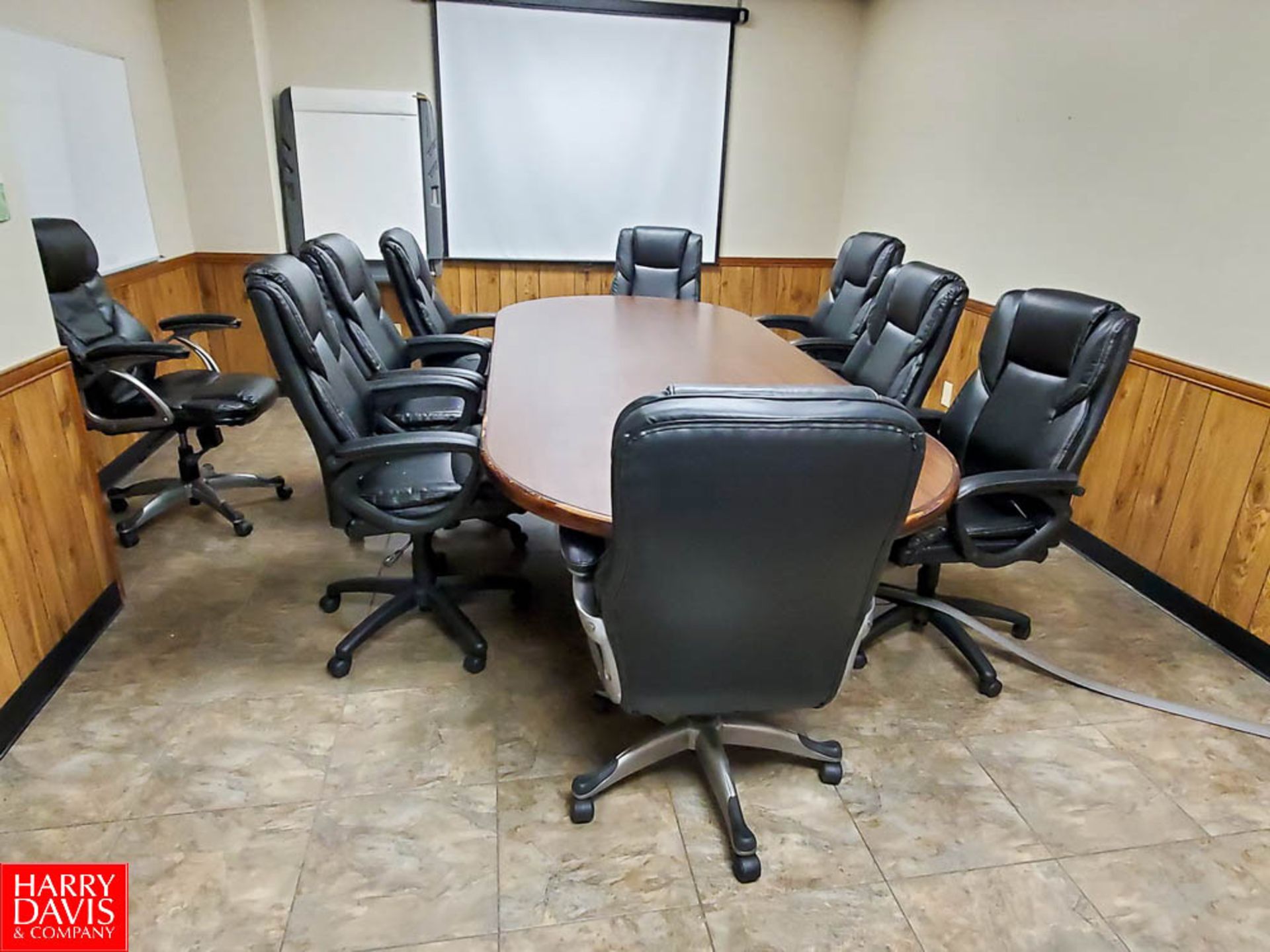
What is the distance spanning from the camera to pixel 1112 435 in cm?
280

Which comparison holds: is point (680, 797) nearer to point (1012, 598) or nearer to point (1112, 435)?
point (1012, 598)

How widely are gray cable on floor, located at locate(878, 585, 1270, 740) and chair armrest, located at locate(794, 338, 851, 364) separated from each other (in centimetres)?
120

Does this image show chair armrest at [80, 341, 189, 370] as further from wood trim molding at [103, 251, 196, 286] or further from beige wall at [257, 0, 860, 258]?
beige wall at [257, 0, 860, 258]

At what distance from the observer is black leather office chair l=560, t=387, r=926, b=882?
1.08 meters

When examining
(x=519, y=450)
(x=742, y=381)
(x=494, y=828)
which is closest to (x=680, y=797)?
(x=494, y=828)

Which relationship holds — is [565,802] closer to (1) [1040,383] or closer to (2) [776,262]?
(1) [1040,383]

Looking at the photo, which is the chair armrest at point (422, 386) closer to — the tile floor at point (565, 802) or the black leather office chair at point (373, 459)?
the black leather office chair at point (373, 459)

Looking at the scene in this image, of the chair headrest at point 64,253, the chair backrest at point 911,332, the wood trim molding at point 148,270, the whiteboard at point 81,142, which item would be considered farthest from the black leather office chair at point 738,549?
the wood trim molding at point 148,270

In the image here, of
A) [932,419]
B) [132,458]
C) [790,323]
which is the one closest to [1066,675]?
[932,419]

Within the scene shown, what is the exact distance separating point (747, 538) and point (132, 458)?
3.33 metres

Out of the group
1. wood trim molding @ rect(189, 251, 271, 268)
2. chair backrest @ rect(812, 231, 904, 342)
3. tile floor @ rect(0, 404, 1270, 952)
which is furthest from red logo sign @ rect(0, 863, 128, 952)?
wood trim molding @ rect(189, 251, 271, 268)

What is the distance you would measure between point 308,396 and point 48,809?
1.02 metres

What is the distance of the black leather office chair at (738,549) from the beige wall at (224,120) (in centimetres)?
370

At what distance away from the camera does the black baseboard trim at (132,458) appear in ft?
10.6
